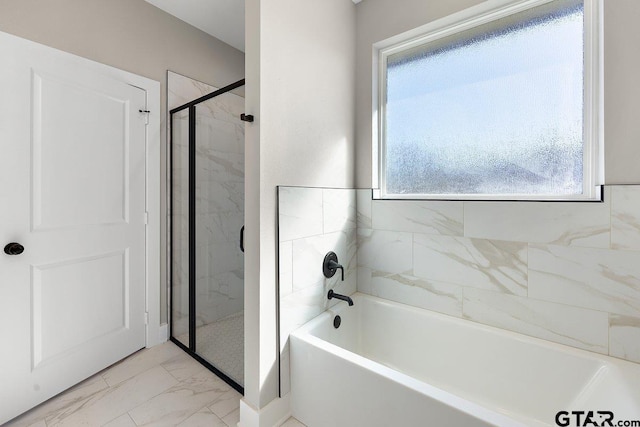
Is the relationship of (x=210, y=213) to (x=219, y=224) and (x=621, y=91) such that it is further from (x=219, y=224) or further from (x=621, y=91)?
(x=621, y=91)

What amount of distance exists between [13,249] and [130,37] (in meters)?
1.60

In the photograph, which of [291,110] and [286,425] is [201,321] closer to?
[286,425]

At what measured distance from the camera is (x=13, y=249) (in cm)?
152

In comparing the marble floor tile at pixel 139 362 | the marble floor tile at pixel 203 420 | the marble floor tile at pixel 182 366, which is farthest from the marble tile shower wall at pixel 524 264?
the marble floor tile at pixel 139 362

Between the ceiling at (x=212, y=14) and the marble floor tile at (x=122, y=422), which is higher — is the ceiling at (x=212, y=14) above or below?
above

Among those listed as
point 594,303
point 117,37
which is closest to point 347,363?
point 594,303

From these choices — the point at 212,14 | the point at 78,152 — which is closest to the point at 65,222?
the point at 78,152

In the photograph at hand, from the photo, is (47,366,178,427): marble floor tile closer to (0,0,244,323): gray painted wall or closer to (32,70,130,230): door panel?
(0,0,244,323): gray painted wall

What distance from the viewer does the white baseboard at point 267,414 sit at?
4.63ft

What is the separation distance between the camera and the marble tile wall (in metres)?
2.29

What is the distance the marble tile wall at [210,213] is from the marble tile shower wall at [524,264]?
45.2 inches

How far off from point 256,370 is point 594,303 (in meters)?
1.63

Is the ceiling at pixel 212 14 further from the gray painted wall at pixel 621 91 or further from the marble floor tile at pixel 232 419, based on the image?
the marble floor tile at pixel 232 419

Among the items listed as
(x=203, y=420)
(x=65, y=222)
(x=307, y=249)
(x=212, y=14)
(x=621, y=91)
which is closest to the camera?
(x=621, y=91)
